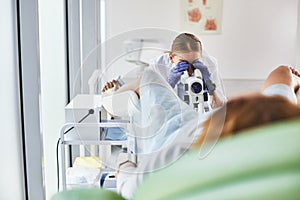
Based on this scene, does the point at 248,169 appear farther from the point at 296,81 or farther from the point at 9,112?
the point at 9,112

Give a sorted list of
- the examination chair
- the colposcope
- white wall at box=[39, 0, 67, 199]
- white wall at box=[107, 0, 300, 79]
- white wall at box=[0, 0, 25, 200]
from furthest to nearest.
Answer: white wall at box=[107, 0, 300, 79]
white wall at box=[39, 0, 67, 199]
white wall at box=[0, 0, 25, 200]
the colposcope
the examination chair

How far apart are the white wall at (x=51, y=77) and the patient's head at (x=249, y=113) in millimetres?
1159

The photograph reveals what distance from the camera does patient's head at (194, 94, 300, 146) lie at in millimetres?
401

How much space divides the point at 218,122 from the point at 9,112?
2.43ft

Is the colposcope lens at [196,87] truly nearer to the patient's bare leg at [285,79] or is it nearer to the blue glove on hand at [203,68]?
the blue glove on hand at [203,68]

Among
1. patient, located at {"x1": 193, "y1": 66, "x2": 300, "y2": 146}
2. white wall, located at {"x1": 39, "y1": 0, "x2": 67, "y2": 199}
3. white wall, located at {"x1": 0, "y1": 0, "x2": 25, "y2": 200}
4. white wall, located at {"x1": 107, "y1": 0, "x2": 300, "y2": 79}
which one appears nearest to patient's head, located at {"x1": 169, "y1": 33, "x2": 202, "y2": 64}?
patient, located at {"x1": 193, "y1": 66, "x2": 300, "y2": 146}

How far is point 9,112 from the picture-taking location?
3.27 ft

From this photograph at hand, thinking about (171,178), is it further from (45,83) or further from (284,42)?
(284,42)

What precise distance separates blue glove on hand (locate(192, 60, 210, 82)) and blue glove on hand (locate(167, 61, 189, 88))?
20 millimetres

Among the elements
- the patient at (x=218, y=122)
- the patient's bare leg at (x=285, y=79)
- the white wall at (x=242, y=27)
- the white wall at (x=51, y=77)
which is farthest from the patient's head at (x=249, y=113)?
the white wall at (x=242, y=27)

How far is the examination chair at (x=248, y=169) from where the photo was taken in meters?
0.38

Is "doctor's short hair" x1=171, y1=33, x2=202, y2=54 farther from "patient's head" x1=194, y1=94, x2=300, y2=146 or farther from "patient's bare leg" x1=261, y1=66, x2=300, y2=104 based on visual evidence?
"patient's head" x1=194, y1=94, x2=300, y2=146

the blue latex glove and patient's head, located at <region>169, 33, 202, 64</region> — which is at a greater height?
patient's head, located at <region>169, 33, 202, 64</region>

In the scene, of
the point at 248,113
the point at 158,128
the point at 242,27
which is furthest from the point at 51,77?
the point at 242,27
